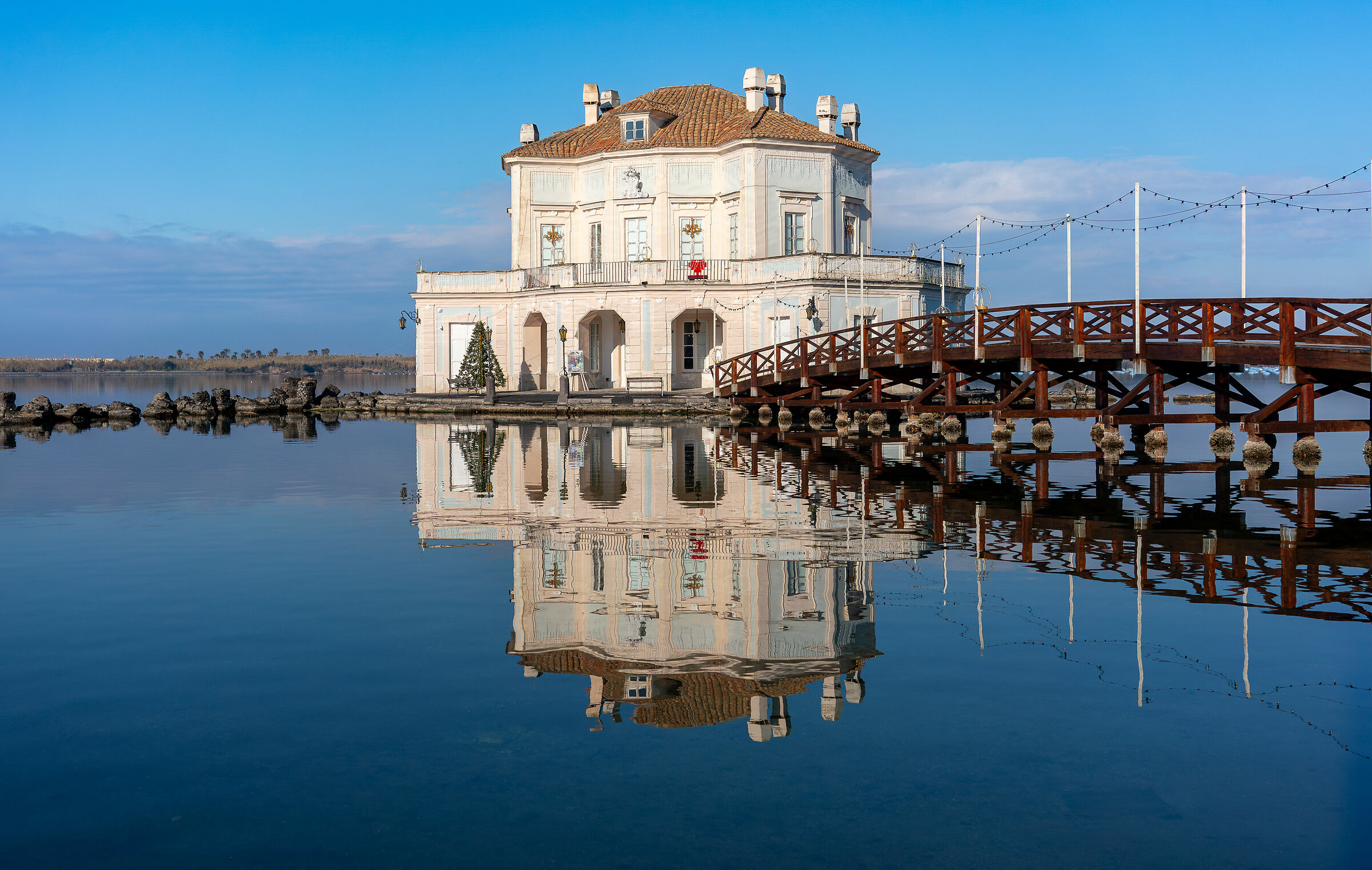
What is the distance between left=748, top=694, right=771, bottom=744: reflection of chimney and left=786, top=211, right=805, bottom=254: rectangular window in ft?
126

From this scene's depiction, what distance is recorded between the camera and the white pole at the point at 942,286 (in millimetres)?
40062

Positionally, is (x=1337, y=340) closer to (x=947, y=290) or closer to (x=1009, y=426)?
(x=1009, y=426)

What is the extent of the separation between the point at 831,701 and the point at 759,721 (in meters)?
0.58

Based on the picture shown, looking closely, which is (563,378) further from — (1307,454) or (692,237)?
(1307,454)

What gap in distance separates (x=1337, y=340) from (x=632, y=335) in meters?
26.4

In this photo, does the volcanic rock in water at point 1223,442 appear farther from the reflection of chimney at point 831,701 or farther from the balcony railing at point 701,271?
the balcony railing at point 701,271

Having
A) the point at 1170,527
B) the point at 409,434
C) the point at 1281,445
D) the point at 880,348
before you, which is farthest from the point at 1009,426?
the point at 409,434

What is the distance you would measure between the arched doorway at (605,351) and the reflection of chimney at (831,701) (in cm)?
3894

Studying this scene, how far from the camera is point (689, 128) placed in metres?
46.2

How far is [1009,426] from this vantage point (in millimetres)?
27422

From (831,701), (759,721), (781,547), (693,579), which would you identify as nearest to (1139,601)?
(781,547)

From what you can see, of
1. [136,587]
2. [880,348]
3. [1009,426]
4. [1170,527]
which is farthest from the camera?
[880,348]

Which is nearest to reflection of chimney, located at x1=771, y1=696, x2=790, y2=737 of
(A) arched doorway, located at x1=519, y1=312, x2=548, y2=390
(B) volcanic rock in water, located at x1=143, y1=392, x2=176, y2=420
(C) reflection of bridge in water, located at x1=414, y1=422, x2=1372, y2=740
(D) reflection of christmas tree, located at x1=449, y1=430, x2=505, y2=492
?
(C) reflection of bridge in water, located at x1=414, y1=422, x2=1372, y2=740

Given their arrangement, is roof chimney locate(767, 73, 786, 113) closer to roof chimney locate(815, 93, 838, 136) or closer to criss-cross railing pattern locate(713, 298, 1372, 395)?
roof chimney locate(815, 93, 838, 136)
